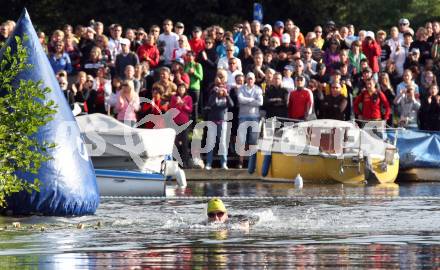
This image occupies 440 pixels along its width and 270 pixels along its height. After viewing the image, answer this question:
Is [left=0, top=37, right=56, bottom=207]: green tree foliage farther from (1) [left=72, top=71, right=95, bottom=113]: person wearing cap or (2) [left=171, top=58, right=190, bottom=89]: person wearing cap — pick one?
(2) [left=171, top=58, right=190, bottom=89]: person wearing cap

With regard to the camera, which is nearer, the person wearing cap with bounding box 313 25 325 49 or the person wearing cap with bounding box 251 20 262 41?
the person wearing cap with bounding box 313 25 325 49

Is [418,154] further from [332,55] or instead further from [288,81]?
[288,81]

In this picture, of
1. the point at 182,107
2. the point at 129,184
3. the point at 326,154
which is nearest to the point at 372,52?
the point at 326,154

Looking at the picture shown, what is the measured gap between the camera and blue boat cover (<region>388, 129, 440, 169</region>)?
35094mm

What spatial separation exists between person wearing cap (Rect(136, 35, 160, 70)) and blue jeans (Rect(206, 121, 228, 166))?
2.55 metres

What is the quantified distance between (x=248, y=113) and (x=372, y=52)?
412cm

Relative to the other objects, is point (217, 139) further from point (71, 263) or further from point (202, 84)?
point (71, 263)

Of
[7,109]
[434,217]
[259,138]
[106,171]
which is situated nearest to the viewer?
[7,109]

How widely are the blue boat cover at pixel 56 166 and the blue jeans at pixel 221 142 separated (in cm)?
948

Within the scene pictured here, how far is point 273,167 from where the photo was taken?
3512cm

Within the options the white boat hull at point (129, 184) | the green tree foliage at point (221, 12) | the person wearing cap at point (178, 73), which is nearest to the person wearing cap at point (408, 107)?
the person wearing cap at point (178, 73)

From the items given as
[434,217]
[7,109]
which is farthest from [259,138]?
[7,109]

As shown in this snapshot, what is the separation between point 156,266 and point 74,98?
17057 millimetres

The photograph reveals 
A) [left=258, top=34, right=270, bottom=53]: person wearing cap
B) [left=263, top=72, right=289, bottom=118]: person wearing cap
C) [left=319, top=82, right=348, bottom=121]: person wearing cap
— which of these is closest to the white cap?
[left=258, top=34, right=270, bottom=53]: person wearing cap
